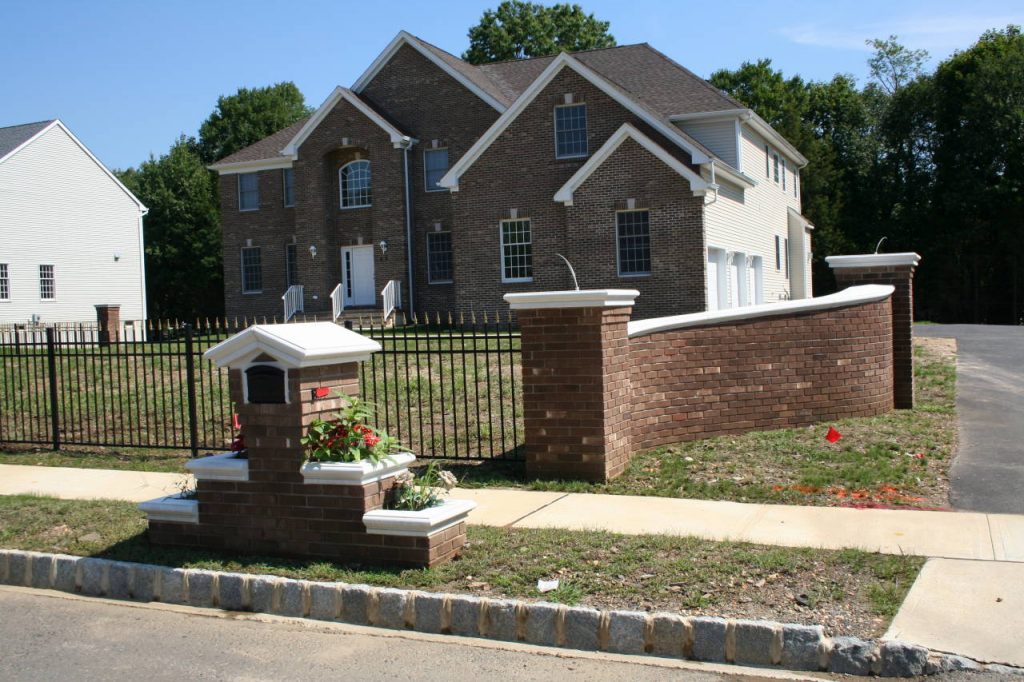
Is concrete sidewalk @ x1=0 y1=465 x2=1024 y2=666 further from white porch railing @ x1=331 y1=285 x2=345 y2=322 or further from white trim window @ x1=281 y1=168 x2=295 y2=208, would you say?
white trim window @ x1=281 y1=168 x2=295 y2=208

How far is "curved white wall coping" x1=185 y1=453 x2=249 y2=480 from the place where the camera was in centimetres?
748

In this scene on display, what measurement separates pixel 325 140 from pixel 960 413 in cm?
2555

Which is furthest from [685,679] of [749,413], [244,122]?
[244,122]

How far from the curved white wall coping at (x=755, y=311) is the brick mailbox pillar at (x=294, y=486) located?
374 centimetres

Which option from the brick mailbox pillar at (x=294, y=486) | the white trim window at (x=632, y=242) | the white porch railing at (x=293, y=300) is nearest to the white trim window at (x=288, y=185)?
the white porch railing at (x=293, y=300)

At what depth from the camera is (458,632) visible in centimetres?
623

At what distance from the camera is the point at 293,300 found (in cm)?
3444

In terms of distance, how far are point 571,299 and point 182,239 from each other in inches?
1924

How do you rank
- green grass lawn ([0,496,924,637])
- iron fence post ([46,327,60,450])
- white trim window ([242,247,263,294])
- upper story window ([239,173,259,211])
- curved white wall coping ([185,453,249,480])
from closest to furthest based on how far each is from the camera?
green grass lawn ([0,496,924,637]) → curved white wall coping ([185,453,249,480]) → iron fence post ([46,327,60,450]) → upper story window ([239,173,259,211]) → white trim window ([242,247,263,294])

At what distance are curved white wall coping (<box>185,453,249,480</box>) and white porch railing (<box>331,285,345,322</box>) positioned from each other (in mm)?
24727

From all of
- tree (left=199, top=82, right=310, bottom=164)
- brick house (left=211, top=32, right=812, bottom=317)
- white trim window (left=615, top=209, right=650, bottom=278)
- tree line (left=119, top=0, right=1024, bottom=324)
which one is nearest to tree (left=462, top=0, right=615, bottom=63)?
tree line (left=119, top=0, right=1024, bottom=324)

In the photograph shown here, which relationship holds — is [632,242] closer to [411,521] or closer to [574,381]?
[574,381]

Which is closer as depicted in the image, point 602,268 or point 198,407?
point 198,407

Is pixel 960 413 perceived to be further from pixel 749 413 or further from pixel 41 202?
pixel 41 202
